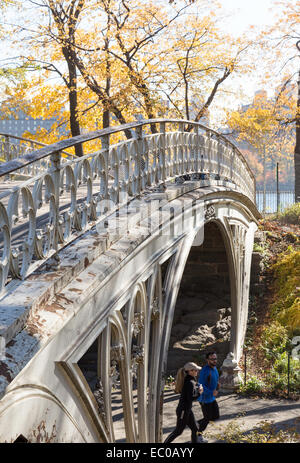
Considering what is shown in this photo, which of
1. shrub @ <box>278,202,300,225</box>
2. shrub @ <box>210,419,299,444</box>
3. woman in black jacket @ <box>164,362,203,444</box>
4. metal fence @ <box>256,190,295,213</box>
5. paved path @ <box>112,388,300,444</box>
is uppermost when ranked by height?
metal fence @ <box>256,190,295,213</box>

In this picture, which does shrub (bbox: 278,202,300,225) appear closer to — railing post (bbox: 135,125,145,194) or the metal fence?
the metal fence

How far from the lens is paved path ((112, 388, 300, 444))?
11.0 meters

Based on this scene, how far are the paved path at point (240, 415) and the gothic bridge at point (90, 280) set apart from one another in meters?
4.62

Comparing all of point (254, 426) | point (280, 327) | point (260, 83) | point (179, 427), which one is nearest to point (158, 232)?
point (179, 427)

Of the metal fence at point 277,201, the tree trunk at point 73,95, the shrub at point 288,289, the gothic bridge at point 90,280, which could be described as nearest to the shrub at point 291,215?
the metal fence at point 277,201

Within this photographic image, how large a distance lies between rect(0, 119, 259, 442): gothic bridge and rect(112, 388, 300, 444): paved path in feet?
15.2

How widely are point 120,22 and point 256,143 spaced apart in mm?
6840

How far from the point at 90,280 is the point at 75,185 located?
2.65 ft

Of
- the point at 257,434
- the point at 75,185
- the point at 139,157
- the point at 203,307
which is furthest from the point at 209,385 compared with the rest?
the point at 203,307

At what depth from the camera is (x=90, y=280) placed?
159 inches

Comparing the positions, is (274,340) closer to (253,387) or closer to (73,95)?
(253,387)

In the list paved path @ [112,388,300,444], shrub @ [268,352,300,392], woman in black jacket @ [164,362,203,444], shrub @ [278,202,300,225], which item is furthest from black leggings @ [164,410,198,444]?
shrub @ [278,202,300,225]

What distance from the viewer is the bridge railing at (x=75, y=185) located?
11.3 feet
